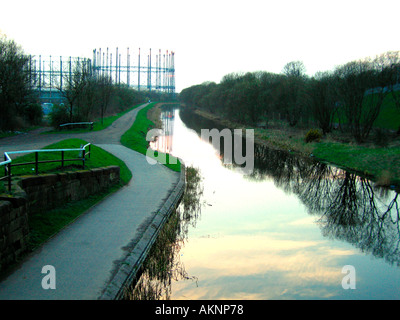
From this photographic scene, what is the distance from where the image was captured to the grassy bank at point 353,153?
812 inches

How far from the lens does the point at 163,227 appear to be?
1090 centimetres

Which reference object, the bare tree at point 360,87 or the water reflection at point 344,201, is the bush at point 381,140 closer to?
the bare tree at point 360,87

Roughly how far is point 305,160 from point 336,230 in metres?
14.5

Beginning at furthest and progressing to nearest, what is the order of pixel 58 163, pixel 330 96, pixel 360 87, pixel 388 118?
pixel 388 118
pixel 330 96
pixel 360 87
pixel 58 163

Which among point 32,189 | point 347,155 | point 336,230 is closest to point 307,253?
point 336,230

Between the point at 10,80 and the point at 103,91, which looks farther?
the point at 103,91

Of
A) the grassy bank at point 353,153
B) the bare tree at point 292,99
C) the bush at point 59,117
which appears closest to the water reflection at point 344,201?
the grassy bank at point 353,153

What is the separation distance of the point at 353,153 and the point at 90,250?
69.4 ft

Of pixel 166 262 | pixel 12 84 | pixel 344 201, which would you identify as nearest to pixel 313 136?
pixel 344 201

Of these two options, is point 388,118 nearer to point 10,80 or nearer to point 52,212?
point 10,80

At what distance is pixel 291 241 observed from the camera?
11.5 m

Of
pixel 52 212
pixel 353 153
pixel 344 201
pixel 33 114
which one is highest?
pixel 33 114
